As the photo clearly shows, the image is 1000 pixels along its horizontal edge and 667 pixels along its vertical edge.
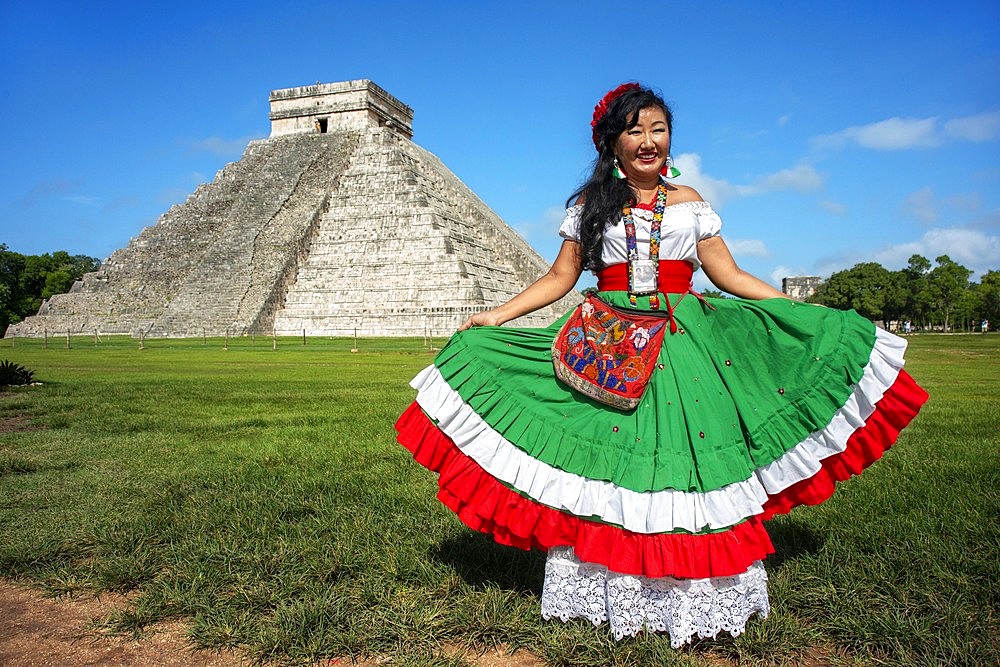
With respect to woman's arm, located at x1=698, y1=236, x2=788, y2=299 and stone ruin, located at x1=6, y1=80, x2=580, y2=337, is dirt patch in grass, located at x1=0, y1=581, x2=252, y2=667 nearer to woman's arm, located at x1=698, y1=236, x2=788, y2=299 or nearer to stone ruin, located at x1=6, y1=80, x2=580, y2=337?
woman's arm, located at x1=698, y1=236, x2=788, y2=299

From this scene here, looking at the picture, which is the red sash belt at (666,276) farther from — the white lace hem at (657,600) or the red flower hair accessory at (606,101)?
the white lace hem at (657,600)

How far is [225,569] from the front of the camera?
3.02m

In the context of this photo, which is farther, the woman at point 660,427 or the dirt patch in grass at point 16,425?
the dirt patch in grass at point 16,425

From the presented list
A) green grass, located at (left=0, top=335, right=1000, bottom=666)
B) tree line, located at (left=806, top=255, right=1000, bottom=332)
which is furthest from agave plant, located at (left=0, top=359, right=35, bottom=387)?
tree line, located at (left=806, top=255, right=1000, bottom=332)

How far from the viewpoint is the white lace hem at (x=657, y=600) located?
2389mm

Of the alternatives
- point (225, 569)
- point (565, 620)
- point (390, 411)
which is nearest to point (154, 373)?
point (390, 411)

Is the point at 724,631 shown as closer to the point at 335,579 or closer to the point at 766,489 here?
the point at 766,489

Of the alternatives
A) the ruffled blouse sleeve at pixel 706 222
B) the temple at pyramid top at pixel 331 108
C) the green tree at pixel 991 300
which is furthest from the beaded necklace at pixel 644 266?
the green tree at pixel 991 300

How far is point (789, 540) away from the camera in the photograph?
3357 millimetres

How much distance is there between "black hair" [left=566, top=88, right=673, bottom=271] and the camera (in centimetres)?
280

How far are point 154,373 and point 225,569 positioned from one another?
10636 millimetres

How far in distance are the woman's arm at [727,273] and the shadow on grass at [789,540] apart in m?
1.16

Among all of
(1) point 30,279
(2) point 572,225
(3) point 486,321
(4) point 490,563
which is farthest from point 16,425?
(1) point 30,279

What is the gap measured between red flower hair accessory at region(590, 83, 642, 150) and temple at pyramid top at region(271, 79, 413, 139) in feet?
110
